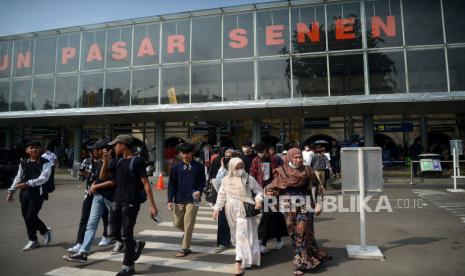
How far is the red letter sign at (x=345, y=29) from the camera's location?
54.2 feet

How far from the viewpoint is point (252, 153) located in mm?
7082

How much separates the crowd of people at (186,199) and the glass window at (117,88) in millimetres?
12843

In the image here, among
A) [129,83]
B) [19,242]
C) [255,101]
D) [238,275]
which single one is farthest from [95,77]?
[238,275]

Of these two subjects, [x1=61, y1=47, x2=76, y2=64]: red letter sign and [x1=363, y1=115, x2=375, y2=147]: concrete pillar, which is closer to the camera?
[x1=363, y1=115, x2=375, y2=147]: concrete pillar

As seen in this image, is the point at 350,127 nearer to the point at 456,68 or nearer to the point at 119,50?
the point at 456,68

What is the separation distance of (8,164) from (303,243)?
16041mm

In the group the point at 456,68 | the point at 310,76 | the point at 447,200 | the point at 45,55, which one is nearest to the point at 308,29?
the point at 310,76

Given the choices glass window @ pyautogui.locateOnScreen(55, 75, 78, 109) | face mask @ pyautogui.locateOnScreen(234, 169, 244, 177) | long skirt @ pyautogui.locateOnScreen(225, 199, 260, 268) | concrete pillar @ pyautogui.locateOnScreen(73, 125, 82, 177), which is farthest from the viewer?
concrete pillar @ pyautogui.locateOnScreen(73, 125, 82, 177)

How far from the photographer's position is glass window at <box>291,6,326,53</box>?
662 inches

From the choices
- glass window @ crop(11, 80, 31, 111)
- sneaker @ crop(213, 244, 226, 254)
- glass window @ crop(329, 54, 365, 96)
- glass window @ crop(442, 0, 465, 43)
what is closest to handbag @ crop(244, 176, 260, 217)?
sneaker @ crop(213, 244, 226, 254)

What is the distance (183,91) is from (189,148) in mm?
12599

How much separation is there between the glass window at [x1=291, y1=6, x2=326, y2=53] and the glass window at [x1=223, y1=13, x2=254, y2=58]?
2.29 meters

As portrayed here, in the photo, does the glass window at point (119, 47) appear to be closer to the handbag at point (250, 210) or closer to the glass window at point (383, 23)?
the glass window at point (383, 23)

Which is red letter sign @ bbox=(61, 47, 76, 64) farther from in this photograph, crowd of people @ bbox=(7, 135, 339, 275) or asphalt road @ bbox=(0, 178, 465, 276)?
crowd of people @ bbox=(7, 135, 339, 275)
